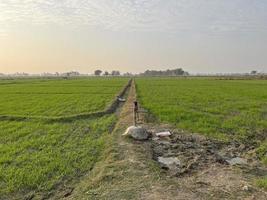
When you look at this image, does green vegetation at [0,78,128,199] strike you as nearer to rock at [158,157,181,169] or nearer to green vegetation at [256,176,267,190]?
rock at [158,157,181,169]

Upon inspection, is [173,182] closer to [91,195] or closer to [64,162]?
[91,195]

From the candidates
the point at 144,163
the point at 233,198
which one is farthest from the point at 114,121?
the point at 233,198

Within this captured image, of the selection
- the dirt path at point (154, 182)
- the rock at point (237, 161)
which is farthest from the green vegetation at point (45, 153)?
the rock at point (237, 161)

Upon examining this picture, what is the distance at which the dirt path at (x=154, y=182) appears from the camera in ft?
19.0

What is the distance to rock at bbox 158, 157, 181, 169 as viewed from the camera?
25.7 feet

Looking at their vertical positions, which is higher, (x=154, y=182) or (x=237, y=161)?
(x=154, y=182)

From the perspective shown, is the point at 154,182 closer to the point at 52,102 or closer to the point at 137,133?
the point at 137,133

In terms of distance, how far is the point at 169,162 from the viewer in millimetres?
8117

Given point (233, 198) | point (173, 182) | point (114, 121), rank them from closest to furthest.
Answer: point (233, 198)
point (173, 182)
point (114, 121)

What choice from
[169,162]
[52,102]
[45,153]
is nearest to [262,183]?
[169,162]

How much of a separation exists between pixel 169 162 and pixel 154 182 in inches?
71.9

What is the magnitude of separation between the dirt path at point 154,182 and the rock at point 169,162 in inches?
9.6

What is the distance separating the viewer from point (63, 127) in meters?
13.5

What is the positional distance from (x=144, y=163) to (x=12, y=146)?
4.46m
